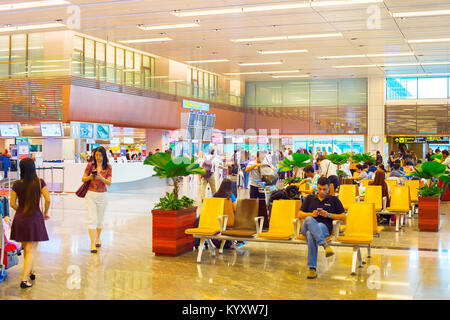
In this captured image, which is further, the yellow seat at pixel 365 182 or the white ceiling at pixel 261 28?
the white ceiling at pixel 261 28

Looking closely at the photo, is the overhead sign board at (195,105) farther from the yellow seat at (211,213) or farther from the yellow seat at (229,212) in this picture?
the yellow seat at (211,213)

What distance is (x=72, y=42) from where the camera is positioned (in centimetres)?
2208

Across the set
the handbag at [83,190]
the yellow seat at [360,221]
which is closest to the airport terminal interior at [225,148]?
the yellow seat at [360,221]

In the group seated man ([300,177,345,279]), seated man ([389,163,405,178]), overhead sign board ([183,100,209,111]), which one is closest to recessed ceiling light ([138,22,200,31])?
overhead sign board ([183,100,209,111])

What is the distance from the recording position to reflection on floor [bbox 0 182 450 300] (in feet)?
19.6

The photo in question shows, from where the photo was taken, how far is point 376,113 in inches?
1277

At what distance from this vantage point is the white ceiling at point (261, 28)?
15562 millimetres

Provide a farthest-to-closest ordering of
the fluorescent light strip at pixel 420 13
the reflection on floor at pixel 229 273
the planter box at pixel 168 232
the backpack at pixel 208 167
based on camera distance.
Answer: the fluorescent light strip at pixel 420 13, the backpack at pixel 208 167, the planter box at pixel 168 232, the reflection on floor at pixel 229 273

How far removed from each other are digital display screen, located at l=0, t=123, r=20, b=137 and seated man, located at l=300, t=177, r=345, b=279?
13.5 metres

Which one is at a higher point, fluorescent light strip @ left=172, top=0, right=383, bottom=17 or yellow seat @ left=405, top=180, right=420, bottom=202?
fluorescent light strip @ left=172, top=0, right=383, bottom=17

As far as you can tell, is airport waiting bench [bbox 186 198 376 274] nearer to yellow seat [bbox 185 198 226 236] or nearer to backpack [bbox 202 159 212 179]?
yellow seat [bbox 185 198 226 236]

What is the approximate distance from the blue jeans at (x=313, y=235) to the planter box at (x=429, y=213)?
482cm

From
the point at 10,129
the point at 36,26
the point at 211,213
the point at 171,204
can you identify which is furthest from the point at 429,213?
the point at 36,26
